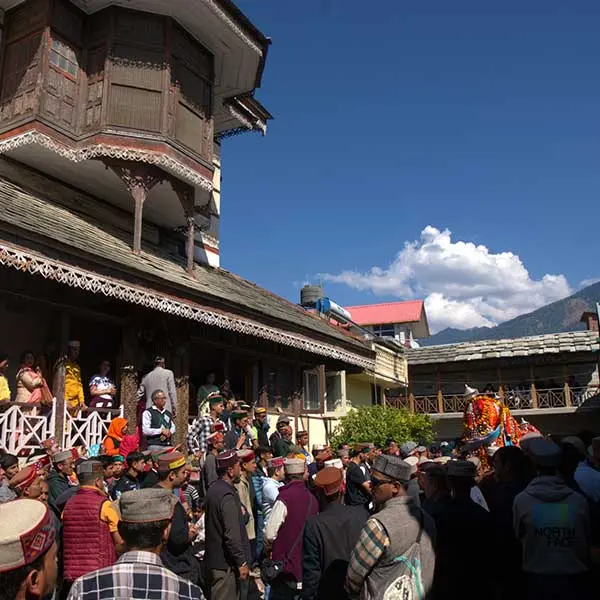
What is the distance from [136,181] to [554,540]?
10.5 meters

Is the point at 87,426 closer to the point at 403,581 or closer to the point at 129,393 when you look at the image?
the point at 129,393

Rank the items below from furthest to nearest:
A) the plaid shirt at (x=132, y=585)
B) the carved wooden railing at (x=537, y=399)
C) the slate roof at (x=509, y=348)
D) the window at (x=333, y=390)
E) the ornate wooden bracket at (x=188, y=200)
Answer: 1. the slate roof at (x=509, y=348)
2. the carved wooden railing at (x=537, y=399)
3. the window at (x=333, y=390)
4. the ornate wooden bracket at (x=188, y=200)
5. the plaid shirt at (x=132, y=585)

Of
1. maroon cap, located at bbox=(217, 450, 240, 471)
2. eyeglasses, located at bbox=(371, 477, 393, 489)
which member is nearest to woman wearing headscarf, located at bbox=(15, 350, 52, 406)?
maroon cap, located at bbox=(217, 450, 240, 471)

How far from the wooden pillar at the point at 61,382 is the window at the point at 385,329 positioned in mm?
40478

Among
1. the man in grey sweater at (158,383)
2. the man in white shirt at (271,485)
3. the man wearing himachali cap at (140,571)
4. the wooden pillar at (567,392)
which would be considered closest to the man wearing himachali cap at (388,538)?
the man wearing himachali cap at (140,571)

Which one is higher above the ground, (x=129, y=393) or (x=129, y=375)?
(x=129, y=375)

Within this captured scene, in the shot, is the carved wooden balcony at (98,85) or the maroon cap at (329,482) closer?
the maroon cap at (329,482)

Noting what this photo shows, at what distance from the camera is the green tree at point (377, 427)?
1833 centimetres

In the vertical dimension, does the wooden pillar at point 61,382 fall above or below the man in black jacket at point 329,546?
above

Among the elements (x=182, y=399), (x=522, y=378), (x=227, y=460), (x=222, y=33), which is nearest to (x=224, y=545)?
(x=227, y=460)

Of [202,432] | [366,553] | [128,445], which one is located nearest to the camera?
[366,553]

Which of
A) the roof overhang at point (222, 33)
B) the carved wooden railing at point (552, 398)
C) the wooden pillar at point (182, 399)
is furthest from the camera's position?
the carved wooden railing at point (552, 398)

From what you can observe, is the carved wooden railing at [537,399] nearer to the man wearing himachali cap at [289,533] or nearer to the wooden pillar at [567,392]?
the wooden pillar at [567,392]

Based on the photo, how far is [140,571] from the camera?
9.08 ft
